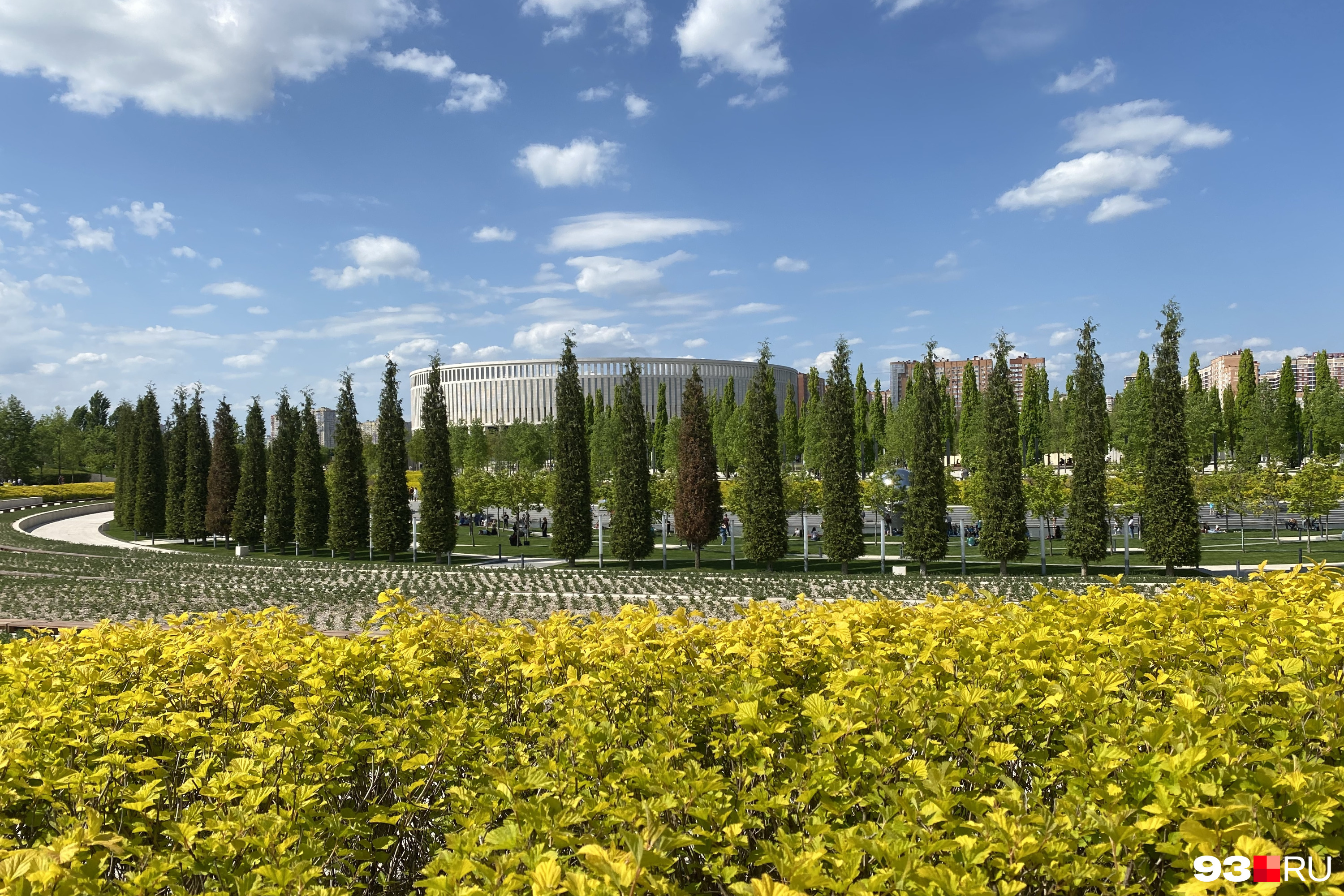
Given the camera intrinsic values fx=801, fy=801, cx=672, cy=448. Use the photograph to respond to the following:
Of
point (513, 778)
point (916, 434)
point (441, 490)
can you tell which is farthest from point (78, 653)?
point (441, 490)

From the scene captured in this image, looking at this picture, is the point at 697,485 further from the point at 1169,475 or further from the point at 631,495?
the point at 1169,475

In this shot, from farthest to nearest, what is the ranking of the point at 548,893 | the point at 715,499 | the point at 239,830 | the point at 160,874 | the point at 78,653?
the point at 715,499 < the point at 78,653 < the point at 239,830 < the point at 160,874 < the point at 548,893

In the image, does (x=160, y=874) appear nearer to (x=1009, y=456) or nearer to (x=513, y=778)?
(x=513, y=778)

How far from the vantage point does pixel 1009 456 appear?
22.6 metres

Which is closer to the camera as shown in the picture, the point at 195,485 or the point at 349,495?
the point at 349,495

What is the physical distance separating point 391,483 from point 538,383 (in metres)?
107

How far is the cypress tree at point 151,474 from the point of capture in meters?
35.5

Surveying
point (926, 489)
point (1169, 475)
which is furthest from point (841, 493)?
point (1169, 475)

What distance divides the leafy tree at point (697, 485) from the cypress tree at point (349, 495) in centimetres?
1234

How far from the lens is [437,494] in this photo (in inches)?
1102

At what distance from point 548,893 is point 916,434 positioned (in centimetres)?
2309
